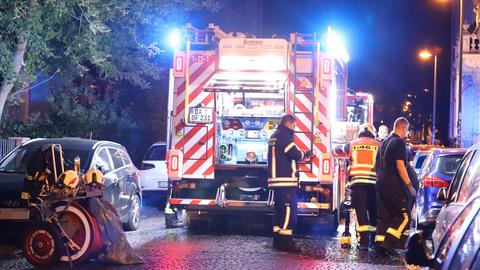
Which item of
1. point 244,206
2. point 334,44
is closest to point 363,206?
point 244,206

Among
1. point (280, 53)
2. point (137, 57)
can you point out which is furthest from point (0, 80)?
point (280, 53)

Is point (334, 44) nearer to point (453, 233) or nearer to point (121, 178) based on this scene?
point (121, 178)

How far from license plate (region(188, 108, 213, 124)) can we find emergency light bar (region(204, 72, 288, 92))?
13.5 inches

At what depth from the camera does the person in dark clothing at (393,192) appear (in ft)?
29.8

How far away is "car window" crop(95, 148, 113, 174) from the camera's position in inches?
412

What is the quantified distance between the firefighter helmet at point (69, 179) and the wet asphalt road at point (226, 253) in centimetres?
93

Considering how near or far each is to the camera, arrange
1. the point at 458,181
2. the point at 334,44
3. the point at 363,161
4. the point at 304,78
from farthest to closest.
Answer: the point at 334,44, the point at 304,78, the point at 363,161, the point at 458,181

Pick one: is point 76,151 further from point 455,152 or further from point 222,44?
point 455,152

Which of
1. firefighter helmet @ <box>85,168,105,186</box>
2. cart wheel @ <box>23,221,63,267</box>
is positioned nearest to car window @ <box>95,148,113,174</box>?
firefighter helmet @ <box>85,168,105,186</box>

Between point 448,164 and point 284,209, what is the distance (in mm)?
2630

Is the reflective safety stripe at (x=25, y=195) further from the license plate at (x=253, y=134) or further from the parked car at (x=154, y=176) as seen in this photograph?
the parked car at (x=154, y=176)

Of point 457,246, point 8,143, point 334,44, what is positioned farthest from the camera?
point 8,143

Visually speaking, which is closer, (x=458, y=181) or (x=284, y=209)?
(x=458, y=181)

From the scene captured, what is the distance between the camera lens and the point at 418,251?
3855 mm
